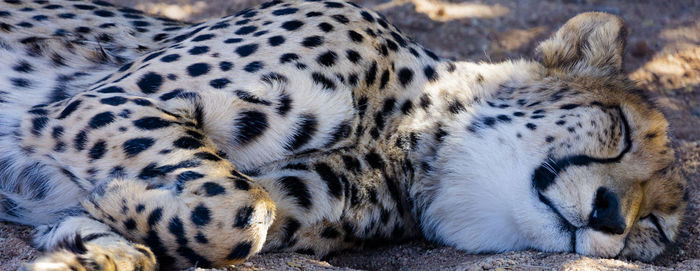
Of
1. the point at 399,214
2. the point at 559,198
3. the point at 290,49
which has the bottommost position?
the point at 399,214

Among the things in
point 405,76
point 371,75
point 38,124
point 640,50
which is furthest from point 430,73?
point 640,50

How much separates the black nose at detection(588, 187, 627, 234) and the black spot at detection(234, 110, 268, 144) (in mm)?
928

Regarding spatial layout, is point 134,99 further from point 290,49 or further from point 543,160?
point 543,160

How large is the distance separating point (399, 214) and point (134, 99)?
34.2 inches

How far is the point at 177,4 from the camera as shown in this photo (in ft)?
14.4

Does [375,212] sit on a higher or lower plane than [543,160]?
lower

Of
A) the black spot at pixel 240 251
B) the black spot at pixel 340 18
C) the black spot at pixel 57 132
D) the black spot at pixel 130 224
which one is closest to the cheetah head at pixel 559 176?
the black spot at pixel 340 18

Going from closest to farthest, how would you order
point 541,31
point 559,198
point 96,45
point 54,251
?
point 54,251
point 559,198
point 96,45
point 541,31

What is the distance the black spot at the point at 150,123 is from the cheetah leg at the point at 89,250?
0.89 feet

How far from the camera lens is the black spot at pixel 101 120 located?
6.86 feet

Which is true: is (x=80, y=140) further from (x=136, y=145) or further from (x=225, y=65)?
(x=225, y=65)

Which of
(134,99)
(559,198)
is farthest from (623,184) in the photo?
(134,99)

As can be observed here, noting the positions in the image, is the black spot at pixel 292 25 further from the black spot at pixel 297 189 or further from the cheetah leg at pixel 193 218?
the cheetah leg at pixel 193 218

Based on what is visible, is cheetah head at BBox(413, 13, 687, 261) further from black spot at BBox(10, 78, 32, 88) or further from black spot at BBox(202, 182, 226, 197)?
black spot at BBox(10, 78, 32, 88)
